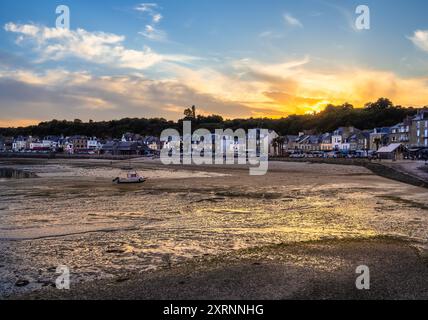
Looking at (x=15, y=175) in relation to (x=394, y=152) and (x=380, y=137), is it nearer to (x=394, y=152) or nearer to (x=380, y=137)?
(x=394, y=152)

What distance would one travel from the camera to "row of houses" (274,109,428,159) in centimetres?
8012

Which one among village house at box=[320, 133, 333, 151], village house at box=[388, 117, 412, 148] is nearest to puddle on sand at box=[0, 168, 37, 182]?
village house at box=[388, 117, 412, 148]

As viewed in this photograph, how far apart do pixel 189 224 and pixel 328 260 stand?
6041 mm

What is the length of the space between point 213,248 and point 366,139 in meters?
101

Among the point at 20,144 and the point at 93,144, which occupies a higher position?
the point at 20,144

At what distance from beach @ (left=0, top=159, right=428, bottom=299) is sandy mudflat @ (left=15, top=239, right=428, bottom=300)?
0.02 m

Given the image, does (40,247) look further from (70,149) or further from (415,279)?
(70,149)

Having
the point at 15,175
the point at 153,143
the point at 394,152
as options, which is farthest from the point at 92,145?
the point at 15,175

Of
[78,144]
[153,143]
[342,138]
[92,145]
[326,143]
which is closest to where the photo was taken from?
[342,138]

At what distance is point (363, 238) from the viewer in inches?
481

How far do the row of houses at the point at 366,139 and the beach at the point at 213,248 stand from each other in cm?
6525

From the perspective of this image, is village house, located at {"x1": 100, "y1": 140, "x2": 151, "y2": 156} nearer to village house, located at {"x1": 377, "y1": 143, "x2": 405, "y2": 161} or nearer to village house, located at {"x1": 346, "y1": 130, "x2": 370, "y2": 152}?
village house, located at {"x1": 346, "y1": 130, "x2": 370, "y2": 152}

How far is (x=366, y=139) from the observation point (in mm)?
104250

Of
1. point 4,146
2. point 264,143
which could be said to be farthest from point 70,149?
point 264,143
